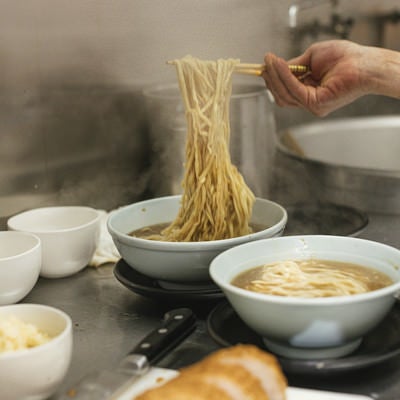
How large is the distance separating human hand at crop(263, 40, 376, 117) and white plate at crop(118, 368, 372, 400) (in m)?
1.00

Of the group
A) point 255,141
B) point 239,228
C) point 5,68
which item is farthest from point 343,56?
point 5,68

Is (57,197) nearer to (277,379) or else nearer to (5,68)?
(5,68)

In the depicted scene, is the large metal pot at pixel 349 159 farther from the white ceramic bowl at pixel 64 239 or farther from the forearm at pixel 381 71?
the white ceramic bowl at pixel 64 239

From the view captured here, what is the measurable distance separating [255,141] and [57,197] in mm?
701

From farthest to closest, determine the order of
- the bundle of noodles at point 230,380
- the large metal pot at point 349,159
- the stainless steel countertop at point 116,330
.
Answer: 1. the large metal pot at point 349,159
2. the stainless steel countertop at point 116,330
3. the bundle of noodles at point 230,380

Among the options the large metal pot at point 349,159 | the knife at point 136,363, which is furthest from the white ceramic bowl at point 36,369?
the large metal pot at point 349,159

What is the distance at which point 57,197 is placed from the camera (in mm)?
2273

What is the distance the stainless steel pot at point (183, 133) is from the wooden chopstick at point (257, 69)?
305 mm

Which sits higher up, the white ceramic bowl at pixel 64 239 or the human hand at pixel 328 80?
the human hand at pixel 328 80

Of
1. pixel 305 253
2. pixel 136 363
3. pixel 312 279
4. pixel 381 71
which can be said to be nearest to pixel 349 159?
pixel 381 71

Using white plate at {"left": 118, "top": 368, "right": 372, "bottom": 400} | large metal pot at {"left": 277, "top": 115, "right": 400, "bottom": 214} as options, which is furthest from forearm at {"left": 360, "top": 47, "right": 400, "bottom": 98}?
white plate at {"left": 118, "top": 368, "right": 372, "bottom": 400}

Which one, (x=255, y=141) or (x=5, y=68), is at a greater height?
(x=5, y=68)

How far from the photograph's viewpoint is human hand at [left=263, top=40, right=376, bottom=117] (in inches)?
78.2

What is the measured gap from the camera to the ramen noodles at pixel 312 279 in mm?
1323
